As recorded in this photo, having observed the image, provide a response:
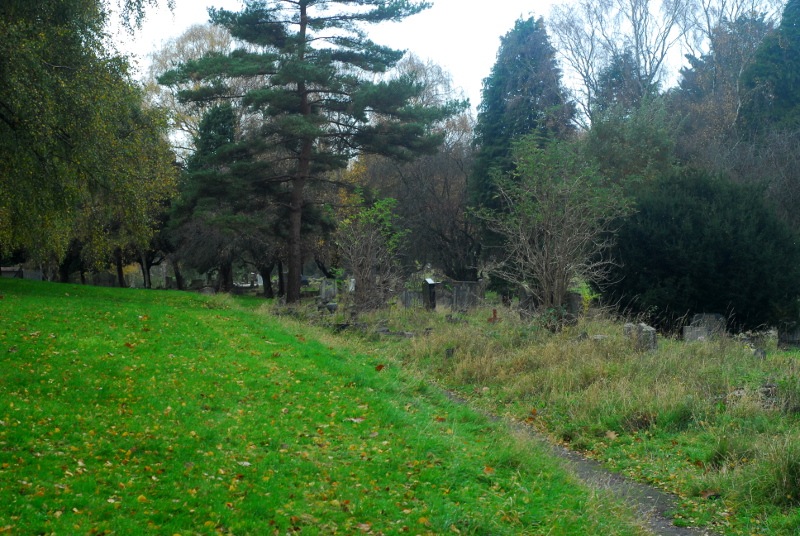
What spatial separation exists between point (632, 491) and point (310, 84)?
19741 millimetres

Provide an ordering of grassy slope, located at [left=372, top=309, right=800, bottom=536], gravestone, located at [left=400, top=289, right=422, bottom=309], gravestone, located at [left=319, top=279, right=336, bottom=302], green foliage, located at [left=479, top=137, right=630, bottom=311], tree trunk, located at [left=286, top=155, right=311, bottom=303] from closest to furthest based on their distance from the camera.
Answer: grassy slope, located at [left=372, top=309, right=800, bottom=536] < green foliage, located at [left=479, top=137, right=630, bottom=311] < gravestone, located at [left=400, top=289, right=422, bottom=309] < tree trunk, located at [left=286, top=155, right=311, bottom=303] < gravestone, located at [left=319, top=279, right=336, bottom=302]

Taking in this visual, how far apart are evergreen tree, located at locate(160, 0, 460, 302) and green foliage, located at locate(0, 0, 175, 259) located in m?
6.81

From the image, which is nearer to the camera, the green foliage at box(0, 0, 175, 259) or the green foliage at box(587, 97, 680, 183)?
the green foliage at box(0, 0, 175, 259)

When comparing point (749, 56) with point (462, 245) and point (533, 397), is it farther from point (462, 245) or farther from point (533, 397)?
point (533, 397)

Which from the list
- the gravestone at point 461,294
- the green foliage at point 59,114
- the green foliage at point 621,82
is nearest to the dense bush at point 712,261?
the gravestone at point 461,294

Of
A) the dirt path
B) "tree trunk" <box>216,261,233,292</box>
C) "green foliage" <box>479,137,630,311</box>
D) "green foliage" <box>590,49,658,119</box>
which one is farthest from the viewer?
"green foliage" <box>590,49,658,119</box>

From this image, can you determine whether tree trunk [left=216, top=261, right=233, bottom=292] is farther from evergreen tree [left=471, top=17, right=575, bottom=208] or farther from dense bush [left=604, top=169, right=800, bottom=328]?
dense bush [left=604, top=169, right=800, bottom=328]

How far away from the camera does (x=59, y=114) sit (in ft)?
39.5

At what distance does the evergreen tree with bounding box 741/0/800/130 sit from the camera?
33750 millimetres

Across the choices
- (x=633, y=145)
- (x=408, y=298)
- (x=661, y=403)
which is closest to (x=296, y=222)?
(x=408, y=298)

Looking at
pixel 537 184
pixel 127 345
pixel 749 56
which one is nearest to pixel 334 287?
pixel 537 184

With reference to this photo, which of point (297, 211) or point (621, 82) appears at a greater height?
point (621, 82)

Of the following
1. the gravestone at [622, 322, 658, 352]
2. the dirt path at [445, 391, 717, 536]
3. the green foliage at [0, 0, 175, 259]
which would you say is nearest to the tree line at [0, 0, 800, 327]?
the green foliage at [0, 0, 175, 259]

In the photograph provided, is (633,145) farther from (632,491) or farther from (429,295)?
(632,491)
